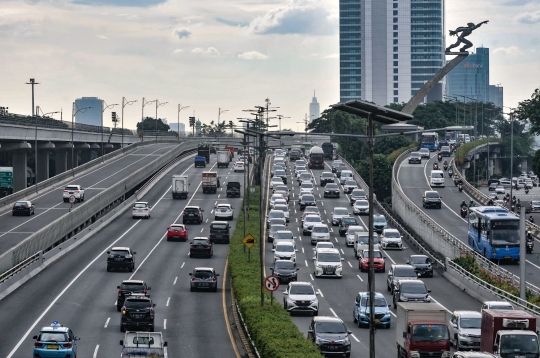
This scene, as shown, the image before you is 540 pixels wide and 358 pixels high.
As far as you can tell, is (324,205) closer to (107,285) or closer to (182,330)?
(107,285)

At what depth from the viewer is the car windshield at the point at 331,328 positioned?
3578 cm

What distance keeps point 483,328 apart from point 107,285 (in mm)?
25382

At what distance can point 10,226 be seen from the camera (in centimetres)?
7631

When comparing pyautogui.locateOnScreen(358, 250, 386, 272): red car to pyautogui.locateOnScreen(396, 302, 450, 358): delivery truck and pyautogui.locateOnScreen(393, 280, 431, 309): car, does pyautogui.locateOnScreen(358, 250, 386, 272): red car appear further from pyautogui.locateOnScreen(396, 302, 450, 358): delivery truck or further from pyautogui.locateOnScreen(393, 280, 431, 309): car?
pyautogui.locateOnScreen(396, 302, 450, 358): delivery truck

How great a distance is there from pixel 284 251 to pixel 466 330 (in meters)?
26.1

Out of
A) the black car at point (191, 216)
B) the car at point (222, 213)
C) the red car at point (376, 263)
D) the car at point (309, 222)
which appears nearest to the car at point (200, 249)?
the red car at point (376, 263)

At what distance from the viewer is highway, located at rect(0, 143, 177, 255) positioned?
72.4 meters

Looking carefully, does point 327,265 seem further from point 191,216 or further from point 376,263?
point 191,216

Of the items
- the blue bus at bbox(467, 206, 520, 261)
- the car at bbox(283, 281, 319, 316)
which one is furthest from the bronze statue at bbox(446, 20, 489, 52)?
the car at bbox(283, 281, 319, 316)

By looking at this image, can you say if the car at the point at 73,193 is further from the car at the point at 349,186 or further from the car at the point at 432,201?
the car at the point at 432,201

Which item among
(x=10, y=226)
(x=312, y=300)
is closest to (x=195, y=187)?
(x=10, y=226)

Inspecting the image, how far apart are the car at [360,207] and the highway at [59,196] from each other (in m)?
24.3

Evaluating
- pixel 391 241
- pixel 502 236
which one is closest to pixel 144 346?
pixel 502 236

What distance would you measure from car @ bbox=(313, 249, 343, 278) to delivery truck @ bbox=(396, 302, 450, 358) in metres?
24.0
